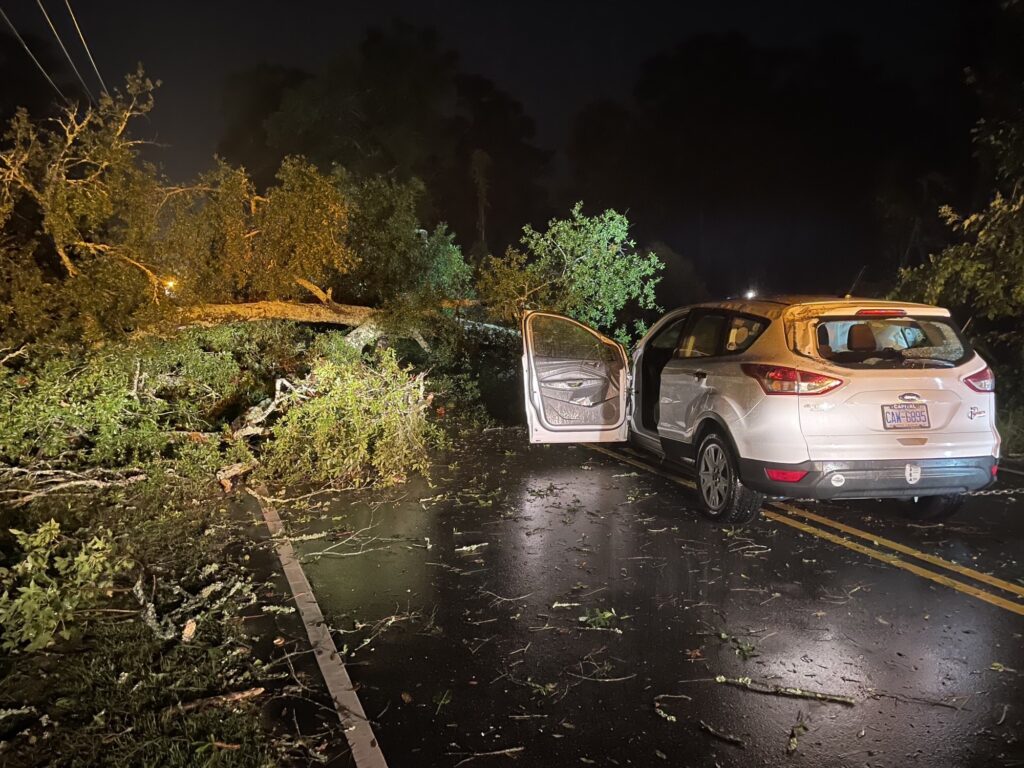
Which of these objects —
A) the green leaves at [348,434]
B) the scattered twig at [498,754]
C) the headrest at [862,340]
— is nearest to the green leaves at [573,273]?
the green leaves at [348,434]

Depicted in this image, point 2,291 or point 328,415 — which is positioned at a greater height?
point 2,291

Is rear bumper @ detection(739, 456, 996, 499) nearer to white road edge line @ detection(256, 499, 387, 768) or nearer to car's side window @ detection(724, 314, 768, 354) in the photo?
car's side window @ detection(724, 314, 768, 354)

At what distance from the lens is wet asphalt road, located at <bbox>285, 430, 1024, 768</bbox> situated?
3.04 metres

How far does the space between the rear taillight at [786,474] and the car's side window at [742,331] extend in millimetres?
982

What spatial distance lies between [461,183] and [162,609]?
107 feet

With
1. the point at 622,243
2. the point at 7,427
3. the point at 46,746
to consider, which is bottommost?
the point at 46,746

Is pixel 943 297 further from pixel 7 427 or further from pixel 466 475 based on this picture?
pixel 7 427

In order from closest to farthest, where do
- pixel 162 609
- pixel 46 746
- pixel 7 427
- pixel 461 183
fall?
1. pixel 46 746
2. pixel 162 609
3. pixel 7 427
4. pixel 461 183

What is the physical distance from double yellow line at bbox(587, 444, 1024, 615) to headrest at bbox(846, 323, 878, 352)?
1.40 metres

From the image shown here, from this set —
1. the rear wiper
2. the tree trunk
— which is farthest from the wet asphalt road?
the tree trunk

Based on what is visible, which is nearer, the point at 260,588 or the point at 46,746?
the point at 46,746

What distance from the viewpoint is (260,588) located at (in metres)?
4.71

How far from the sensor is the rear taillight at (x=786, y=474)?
502cm

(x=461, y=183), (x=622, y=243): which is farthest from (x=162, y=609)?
(x=461, y=183)
